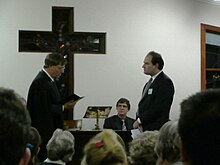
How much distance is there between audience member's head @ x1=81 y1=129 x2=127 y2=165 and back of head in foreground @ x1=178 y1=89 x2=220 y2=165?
3.29 ft

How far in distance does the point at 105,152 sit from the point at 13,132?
1.07 m

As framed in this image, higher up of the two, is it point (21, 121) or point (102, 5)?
point (102, 5)

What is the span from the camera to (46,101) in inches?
225

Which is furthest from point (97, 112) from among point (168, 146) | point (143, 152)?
point (168, 146)

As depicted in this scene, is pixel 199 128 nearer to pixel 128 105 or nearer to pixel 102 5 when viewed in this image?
pixel 128 105

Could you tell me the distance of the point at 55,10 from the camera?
7.41 meters

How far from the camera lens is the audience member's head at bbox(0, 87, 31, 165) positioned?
1.11 metres

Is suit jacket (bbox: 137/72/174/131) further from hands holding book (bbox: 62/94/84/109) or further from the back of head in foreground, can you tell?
the back of head in foreground

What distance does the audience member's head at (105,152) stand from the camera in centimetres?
214

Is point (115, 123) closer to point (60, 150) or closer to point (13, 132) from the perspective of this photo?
point (60, 150)

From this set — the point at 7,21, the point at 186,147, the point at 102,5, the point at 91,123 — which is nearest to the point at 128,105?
the point at 91,123

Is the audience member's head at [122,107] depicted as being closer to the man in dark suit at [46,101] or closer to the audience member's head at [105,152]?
the man in dark suit at [46,101]

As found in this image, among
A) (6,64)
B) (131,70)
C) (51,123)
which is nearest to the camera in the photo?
(51,123)

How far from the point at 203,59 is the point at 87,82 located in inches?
78.4
